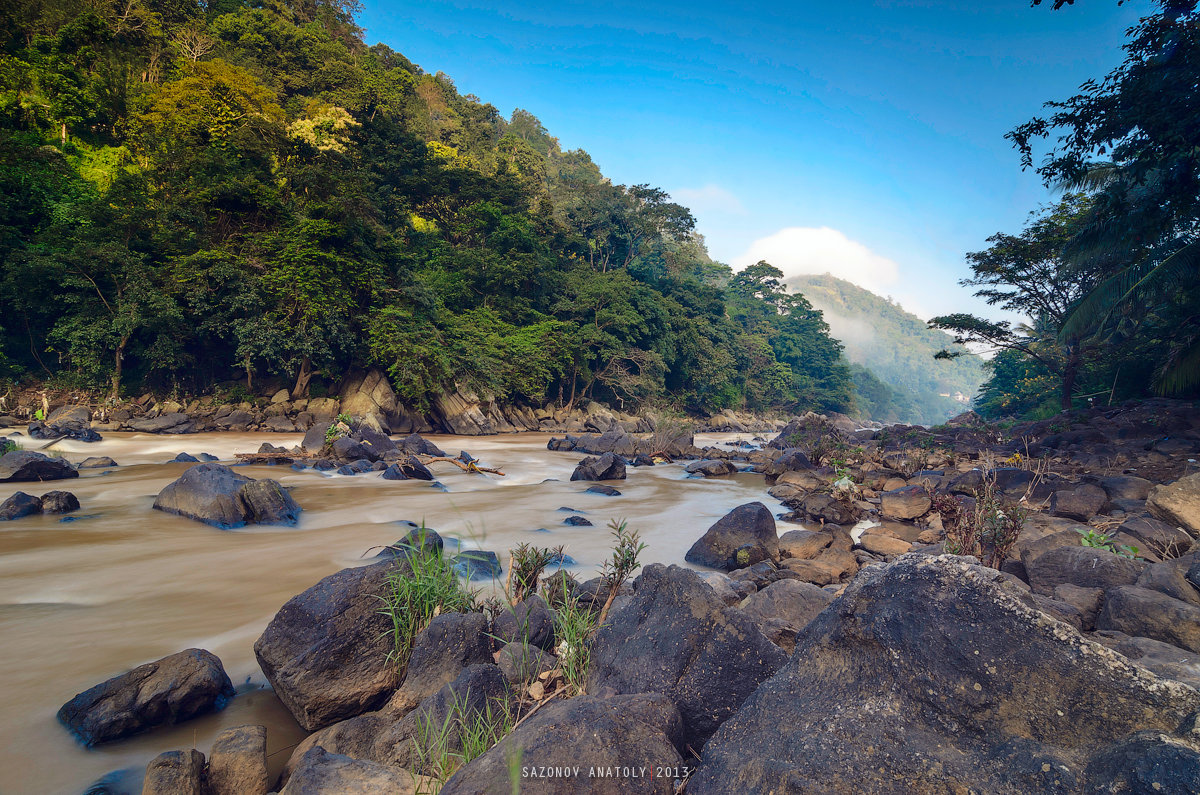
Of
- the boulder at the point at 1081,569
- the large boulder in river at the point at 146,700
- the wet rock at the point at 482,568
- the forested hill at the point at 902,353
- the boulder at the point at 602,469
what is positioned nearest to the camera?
the large boulder in river at the point at 146,700

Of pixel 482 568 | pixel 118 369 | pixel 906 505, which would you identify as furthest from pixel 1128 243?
pixel 118 369

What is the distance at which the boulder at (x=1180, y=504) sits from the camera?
4973mm

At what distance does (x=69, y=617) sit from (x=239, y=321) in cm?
1692

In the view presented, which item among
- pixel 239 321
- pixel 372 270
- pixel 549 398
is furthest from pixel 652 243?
pixel 239 321

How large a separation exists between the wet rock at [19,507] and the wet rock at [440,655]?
25.7 feet

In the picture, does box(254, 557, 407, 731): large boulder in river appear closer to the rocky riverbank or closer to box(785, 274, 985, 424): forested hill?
the rocky riverbank

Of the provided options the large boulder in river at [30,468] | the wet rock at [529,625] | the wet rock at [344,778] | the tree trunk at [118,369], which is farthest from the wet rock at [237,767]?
the tree trunk at [118,369]

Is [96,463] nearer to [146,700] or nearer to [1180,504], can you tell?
[146,700]

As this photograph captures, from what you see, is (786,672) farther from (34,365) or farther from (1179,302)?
(34,365)

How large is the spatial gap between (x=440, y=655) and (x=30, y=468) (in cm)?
1130

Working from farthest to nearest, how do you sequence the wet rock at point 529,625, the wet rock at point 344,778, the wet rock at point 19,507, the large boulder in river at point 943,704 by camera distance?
the wet rock at point 19,507, the wet rock at point 529,625, the wet rock at point 344,778, the large boulder in river at point 943,704

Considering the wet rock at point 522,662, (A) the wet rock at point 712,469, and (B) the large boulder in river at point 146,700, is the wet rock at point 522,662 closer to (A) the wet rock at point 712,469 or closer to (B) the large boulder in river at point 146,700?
(B) the large boulder in river at point 146,700

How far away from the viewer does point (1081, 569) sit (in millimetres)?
4250

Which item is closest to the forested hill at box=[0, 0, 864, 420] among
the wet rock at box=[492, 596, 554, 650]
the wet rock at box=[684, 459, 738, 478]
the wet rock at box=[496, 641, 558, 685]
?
the wet rock at box=[684, 459, 738, 478]
